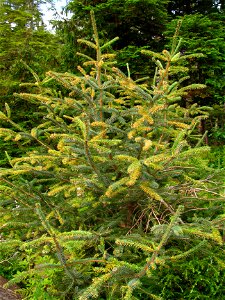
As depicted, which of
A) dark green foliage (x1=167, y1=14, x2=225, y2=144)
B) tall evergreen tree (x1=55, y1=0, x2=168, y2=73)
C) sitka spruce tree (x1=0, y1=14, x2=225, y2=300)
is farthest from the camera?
tall evergreen tree (x1=55, y1=0, x2=168, y2=73)

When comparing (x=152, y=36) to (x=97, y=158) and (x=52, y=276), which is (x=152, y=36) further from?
(x=52, y=276)

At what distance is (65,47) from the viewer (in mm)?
7301

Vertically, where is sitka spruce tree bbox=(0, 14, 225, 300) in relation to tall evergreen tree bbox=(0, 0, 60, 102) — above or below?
below

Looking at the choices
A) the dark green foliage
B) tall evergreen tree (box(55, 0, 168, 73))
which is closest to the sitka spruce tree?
the dark green foliage

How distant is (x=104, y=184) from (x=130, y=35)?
18.1ft

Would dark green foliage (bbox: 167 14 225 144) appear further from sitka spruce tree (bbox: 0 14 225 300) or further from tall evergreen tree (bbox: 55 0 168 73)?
sitka spruce tree (bbox: 0 14 225 300)

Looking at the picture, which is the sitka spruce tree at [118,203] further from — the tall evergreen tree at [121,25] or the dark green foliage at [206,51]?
the tall evergreen tree at [121,25]

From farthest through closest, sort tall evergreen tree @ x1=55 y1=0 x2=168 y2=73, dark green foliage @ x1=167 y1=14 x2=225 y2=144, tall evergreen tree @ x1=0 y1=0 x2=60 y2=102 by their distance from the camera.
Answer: tall evergreen tree @ x1=0 y1=0 x2=60 y2=102 → tall evergreen tree @ x1=55 y1=0 x2=168 y2=73 → dark green foliage @ x1=167 y1=14 x2=225 y2=144

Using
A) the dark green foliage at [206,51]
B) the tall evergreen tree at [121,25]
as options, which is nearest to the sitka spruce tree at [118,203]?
the dark green foliage at [206,51]

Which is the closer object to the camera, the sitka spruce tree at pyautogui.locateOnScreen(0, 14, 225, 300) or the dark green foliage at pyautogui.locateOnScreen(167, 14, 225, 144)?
the sitka spruce tree at pyautogui.locateOnScreen(0, 14, 225, 300)

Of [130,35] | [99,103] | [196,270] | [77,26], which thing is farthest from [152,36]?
[196,270]

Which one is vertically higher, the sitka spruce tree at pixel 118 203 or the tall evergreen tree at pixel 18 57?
the tall evergreen tree at pixel 18 57

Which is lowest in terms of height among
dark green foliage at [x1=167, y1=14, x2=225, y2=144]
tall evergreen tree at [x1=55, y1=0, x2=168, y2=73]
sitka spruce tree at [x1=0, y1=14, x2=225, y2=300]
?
sitka spruce tree at [x1=0, y1=14, x2=225, y2=300]

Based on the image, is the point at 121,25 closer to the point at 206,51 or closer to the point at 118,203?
the point at 206,51
